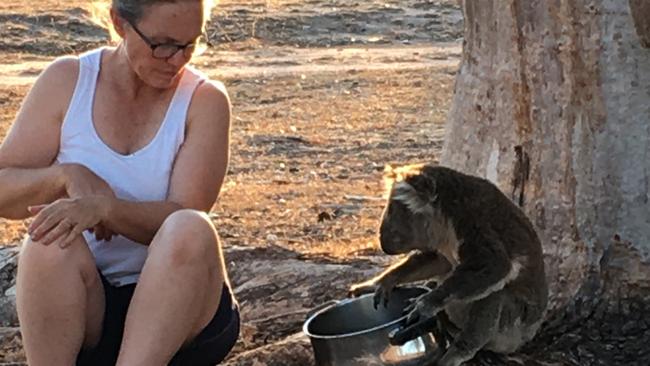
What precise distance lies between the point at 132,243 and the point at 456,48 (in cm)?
1543

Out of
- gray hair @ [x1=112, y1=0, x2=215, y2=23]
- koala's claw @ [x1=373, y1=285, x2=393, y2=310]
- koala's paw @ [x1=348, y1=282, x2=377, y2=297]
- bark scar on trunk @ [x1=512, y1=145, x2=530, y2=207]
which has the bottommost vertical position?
koala's paw @ [x1=348, y1=282, x2=377, y2=297]

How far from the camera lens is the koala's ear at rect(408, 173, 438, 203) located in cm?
443

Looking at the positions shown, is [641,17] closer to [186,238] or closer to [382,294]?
[382,294]

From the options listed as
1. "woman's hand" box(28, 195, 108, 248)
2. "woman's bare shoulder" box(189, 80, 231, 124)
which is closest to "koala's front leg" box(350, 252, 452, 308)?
"woman's bare shoulder" box(189, 80, 231, 124)

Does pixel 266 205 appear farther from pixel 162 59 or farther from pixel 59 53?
pixel 59 53

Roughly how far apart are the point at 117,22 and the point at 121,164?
434 millimetres

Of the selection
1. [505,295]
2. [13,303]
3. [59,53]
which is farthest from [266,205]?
[59,53]

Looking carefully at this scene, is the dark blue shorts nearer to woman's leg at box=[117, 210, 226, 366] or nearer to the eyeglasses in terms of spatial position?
woman's leg at box=[117, 210, 226, 366]

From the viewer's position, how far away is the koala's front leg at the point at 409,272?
4625mm

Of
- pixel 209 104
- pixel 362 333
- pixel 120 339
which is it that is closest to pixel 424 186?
pixel 362 333

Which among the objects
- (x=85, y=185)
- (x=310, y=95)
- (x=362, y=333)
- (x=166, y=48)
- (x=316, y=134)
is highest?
(x=166, y=48)

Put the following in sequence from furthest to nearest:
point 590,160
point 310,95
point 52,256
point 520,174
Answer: point 310,95
point 520,174
point 590,160
point 52,256

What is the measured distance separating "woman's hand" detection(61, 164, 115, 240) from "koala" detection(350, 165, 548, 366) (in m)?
0.89

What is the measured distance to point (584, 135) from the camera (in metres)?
4.95
